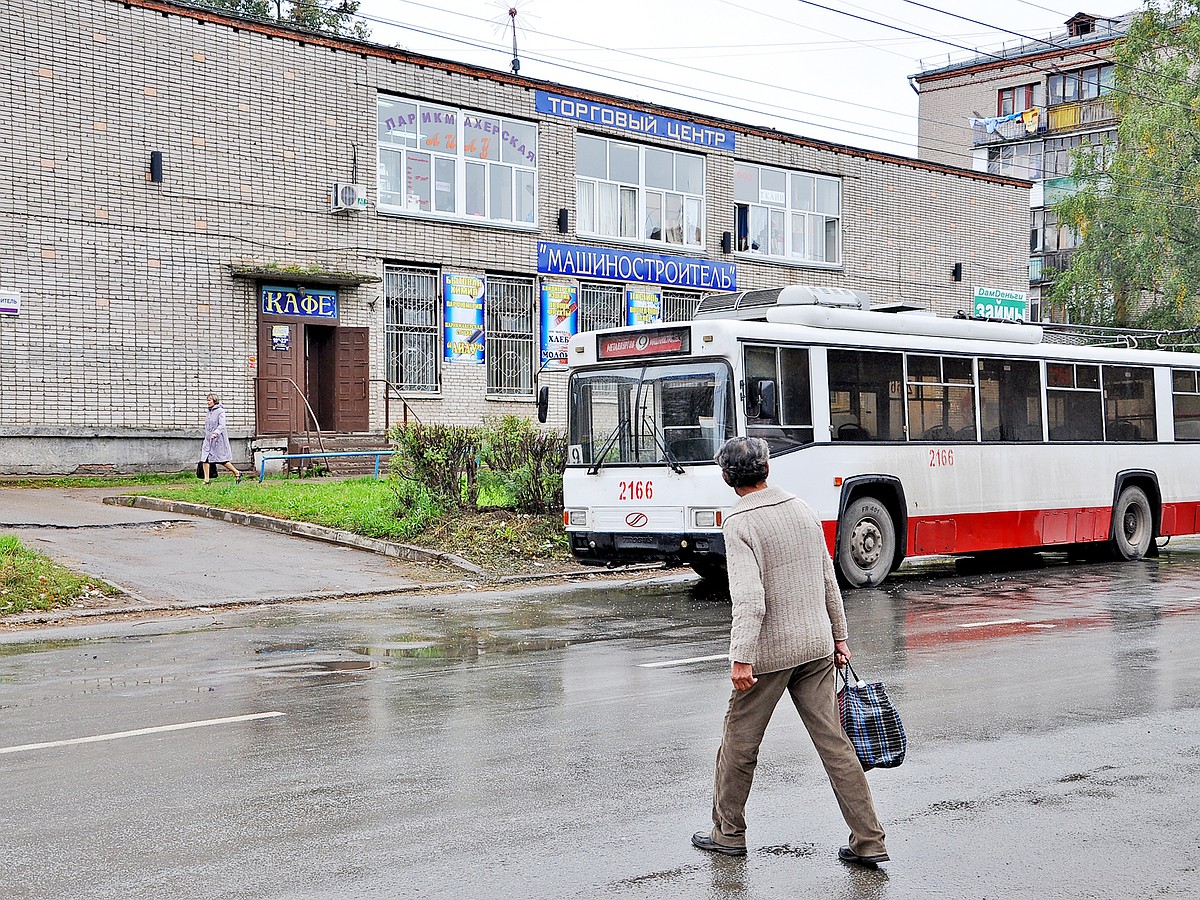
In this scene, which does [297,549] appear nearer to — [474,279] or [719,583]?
[719,583]

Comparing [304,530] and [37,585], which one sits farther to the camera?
[304,530]

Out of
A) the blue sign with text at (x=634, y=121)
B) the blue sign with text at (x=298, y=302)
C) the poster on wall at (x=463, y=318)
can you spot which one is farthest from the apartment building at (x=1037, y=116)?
the blue sign with text at (x=298, y=302)

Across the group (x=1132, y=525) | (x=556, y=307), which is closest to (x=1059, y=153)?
(x=556, y=307)

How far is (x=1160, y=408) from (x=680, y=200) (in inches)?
630

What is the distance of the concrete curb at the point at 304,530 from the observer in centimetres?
1714

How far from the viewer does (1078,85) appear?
63906 millimetres

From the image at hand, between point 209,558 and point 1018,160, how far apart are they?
57132 millimetres

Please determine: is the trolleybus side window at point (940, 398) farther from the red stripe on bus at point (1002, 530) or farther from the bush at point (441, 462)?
the bush at point (441, 462)

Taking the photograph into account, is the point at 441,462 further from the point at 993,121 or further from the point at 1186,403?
the point at 993,121

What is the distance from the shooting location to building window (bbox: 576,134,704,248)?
3206 centimetres

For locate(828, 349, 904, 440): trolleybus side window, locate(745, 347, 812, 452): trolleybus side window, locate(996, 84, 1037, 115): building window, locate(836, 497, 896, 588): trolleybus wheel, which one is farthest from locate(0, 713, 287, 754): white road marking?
locate(996, 84, 1037, 115): building window

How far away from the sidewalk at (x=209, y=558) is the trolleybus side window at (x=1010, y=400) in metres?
4.80

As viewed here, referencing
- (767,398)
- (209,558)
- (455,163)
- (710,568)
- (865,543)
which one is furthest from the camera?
(455,163)

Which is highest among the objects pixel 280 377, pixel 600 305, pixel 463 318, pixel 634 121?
pixel 634 121
